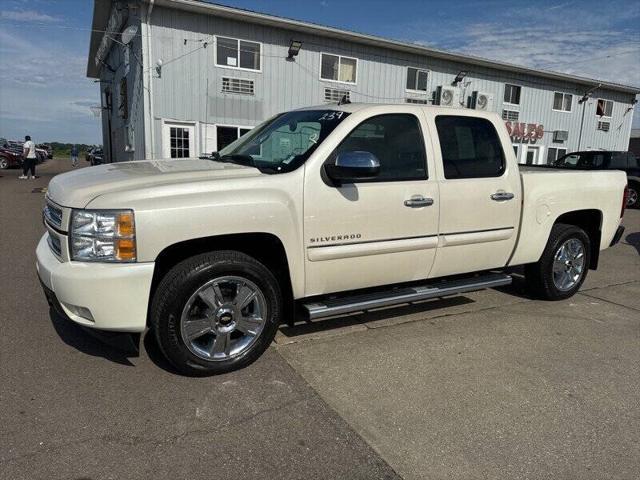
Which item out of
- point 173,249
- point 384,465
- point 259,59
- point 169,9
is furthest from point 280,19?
point 384,465

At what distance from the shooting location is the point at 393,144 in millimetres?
4031

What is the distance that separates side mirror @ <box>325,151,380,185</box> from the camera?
136 inches

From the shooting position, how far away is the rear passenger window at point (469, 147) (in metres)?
4.24

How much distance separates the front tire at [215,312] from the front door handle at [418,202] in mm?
1246

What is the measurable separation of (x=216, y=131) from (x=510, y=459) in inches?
637

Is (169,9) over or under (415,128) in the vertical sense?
over

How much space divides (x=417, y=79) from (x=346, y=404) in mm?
19682

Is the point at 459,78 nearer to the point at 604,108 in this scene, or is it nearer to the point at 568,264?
the point at 604,108

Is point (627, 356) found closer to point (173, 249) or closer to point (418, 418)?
point (418, 418)

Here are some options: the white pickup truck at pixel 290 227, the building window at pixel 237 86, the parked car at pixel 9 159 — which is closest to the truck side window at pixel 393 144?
the white pickup truck at pixel 290 227

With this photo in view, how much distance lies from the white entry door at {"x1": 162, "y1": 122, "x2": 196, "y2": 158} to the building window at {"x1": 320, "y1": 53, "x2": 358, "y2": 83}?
549 centimetres

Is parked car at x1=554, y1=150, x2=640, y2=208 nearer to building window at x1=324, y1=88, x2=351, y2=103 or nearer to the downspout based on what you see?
building window at x1=324, y1=88, x2=351, y2=103

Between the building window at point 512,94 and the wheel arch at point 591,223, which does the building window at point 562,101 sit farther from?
the wheel arch at point 591,223

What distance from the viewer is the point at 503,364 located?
3.78 metres
